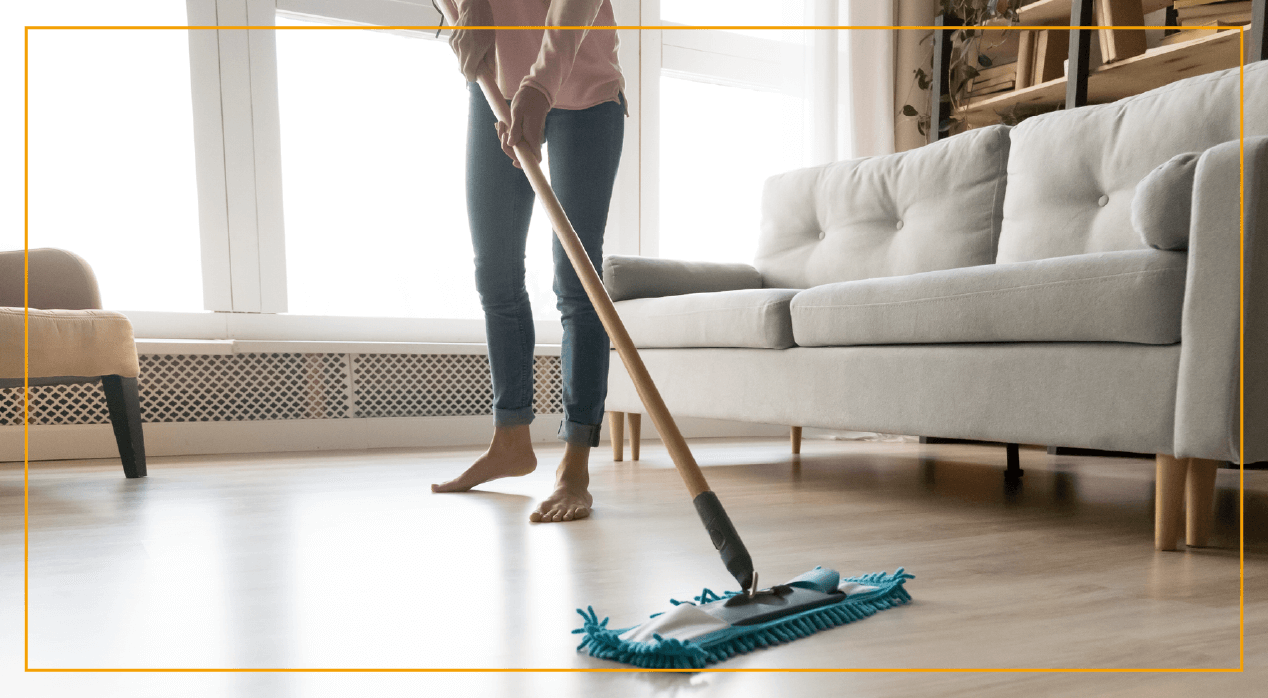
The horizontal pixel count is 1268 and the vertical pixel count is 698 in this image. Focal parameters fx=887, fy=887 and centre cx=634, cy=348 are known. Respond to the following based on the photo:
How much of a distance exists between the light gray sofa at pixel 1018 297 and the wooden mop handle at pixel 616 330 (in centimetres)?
64

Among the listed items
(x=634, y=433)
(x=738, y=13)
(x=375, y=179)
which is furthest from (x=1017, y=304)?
(x=738, y=13)

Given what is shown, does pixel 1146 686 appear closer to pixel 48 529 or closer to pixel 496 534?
pixel 496 534

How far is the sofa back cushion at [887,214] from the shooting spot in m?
2.12

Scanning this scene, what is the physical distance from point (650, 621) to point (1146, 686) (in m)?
0.38

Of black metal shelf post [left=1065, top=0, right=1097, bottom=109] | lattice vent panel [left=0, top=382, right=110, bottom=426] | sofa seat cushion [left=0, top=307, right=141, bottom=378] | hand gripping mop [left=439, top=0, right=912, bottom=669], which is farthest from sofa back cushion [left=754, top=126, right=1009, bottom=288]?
lattice vent panel [left=0, top=382, right=110, bottom=426]

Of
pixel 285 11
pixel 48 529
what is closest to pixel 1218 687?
pixel 48 529

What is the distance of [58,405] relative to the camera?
2455mm

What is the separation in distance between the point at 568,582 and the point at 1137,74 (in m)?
2.70

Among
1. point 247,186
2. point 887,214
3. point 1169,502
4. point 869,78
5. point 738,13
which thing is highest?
point 738,13

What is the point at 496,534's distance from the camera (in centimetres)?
127

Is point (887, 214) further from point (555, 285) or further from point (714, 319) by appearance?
point (555, 285)

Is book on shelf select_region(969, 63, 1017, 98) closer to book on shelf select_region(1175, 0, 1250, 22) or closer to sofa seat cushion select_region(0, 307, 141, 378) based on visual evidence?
book on shelf select_region(1175, 0, 1250, 22)

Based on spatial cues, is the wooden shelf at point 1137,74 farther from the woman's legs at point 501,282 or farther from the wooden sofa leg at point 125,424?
the wooden sofa leg at point 125,424

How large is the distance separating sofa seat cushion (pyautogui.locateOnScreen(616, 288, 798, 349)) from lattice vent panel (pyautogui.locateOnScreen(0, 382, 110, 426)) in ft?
Result: 4.86
